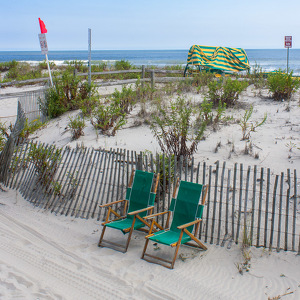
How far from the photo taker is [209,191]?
492cm

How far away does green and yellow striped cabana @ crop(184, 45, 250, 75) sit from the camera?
14.0 m

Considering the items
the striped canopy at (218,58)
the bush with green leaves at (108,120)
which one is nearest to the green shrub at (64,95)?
the bush with green leaves at (108,120)

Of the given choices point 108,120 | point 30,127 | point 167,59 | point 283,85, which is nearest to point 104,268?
point 108,120

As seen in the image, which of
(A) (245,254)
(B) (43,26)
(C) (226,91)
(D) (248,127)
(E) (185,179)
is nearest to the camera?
(A) (245,254)

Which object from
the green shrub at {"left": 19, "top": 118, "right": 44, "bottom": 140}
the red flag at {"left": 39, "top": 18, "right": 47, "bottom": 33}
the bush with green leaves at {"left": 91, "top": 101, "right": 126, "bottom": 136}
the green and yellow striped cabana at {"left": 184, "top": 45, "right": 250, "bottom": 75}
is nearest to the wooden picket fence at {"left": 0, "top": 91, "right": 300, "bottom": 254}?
the green shrub at {"left": 19, "top": 118, "right": 44, "bottom": 140}

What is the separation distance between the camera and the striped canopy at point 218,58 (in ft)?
46.0

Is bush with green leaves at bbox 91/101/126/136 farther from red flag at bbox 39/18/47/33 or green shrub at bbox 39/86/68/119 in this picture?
red flag at bbox 39/18/47/33

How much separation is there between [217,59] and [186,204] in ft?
35.4

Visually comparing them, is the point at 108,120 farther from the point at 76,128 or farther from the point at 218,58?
the point at 218,58

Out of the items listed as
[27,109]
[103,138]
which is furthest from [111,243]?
[27,109]

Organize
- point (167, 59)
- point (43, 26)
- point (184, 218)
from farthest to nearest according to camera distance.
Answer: point (167, 59) → point (43, 26) → point (184, 218)

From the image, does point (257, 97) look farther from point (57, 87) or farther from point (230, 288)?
point (230, 288)

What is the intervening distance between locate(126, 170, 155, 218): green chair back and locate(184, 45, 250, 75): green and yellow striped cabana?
31.9 feet

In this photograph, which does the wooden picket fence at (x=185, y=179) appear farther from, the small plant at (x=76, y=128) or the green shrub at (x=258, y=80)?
the green shrub at (x=258, y=80)
